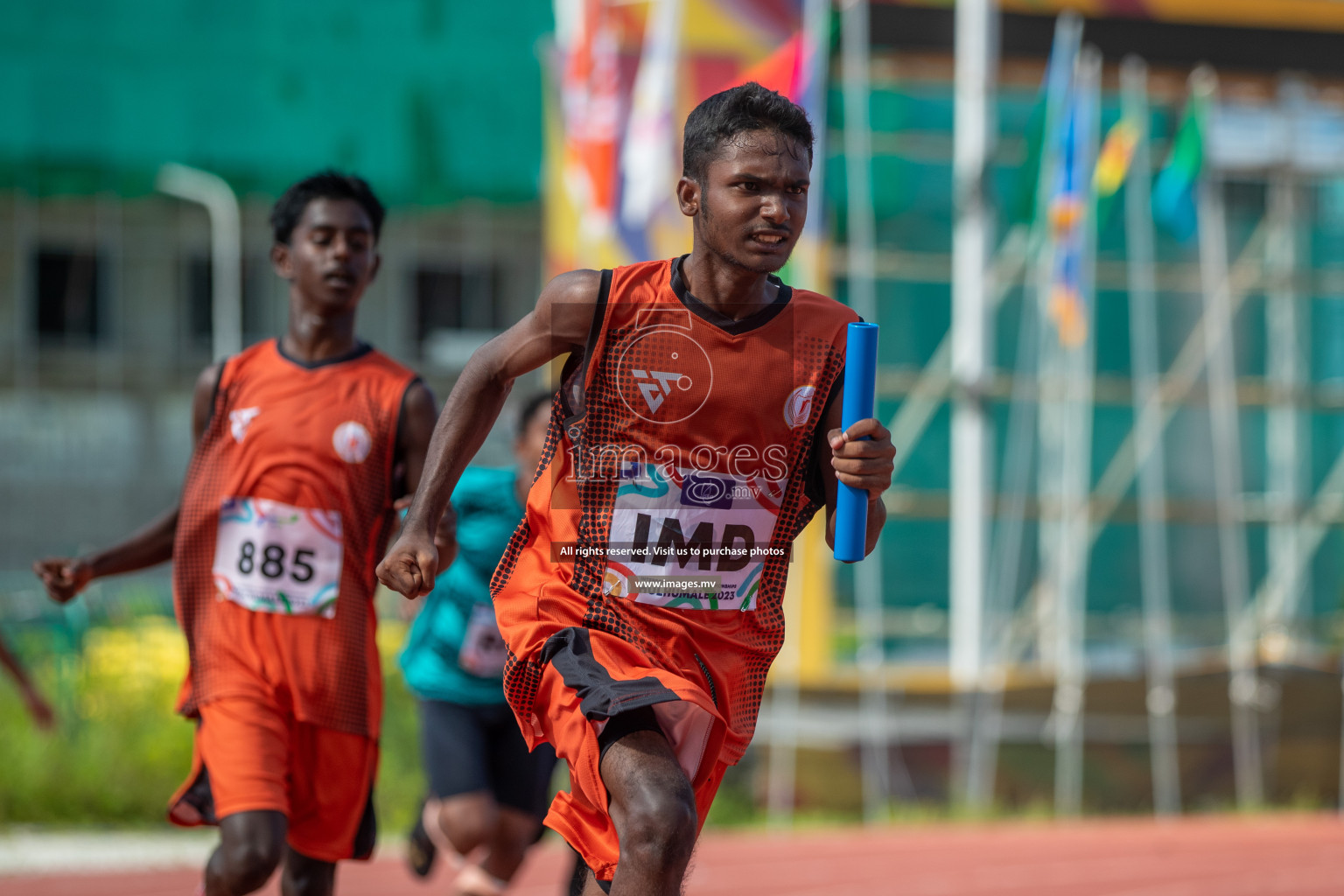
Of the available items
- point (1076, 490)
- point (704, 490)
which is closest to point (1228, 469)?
point (1076, 490)

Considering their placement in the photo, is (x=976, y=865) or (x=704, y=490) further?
(x=976, y=865)

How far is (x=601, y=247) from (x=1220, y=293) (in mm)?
5613

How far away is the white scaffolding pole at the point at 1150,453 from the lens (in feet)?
44.0

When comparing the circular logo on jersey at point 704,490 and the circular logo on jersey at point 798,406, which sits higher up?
the circular logo on jersey at point 798,406

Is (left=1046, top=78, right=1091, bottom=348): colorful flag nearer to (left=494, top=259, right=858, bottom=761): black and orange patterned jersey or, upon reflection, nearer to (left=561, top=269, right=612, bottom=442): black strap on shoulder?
(left=494, top=259, right=858, bottom=761): black and orange patterned jersey

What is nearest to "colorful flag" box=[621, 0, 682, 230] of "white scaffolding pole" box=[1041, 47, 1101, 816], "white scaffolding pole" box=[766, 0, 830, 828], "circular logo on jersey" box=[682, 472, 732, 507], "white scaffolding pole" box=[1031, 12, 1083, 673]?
"white scaffolding pole" box=[766, 0, 830, 828]

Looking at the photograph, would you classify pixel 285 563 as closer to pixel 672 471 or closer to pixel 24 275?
pixel 672 471

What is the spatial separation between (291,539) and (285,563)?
0.22 feet

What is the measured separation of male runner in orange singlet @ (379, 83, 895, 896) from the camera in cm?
347

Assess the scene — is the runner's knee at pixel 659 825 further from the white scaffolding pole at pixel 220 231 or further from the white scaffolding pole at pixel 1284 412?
the white scaffolding pole at pixel 220 231

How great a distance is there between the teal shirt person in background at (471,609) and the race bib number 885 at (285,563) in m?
1.51

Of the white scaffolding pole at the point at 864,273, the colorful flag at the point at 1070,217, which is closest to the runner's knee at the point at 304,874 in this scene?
the white scaffolding pole at the point at 864,273

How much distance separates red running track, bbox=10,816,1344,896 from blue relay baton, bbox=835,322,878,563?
578 cm

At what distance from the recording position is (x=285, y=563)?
4691 mm
